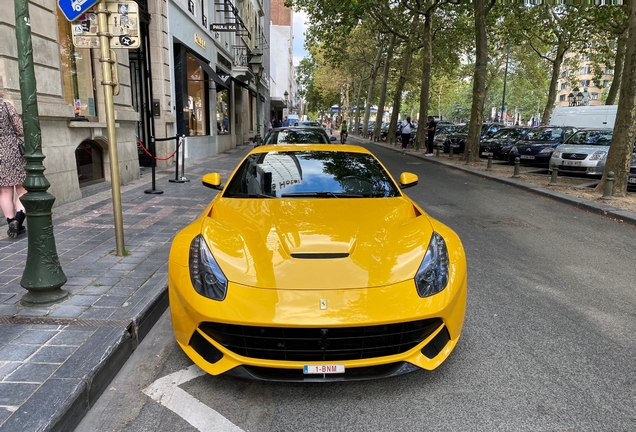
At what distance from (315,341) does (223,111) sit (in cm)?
2322

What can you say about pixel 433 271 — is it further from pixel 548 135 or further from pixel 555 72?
pixel 555 72

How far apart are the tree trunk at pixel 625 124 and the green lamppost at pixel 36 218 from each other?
1105cm

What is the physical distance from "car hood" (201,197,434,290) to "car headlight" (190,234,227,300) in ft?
0.15

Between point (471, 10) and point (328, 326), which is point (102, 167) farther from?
point (471, 10)

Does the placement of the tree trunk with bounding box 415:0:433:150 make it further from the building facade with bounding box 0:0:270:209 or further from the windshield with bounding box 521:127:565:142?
the building facade with bounding box 0:0:270:209

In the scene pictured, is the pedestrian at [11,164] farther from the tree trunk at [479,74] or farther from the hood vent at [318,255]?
the tree trunk at [479,74]

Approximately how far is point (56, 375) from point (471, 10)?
25.1m

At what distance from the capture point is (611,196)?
9945 millimetres

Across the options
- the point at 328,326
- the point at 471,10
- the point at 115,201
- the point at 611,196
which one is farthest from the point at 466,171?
the point at 328,326

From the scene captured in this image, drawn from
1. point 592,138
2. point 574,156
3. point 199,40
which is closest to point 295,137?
point 574,156

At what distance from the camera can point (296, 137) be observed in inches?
346

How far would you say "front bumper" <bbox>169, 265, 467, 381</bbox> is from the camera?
2.50 metres

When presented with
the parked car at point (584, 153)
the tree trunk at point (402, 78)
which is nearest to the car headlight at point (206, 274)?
the parked car at point (584, 153)

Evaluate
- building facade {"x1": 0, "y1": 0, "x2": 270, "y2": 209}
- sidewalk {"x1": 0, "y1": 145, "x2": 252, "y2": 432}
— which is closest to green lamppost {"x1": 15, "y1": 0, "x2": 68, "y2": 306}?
sidewalk {"x1": 0, "y1": 145, "x2": 252, "y2": 432}
